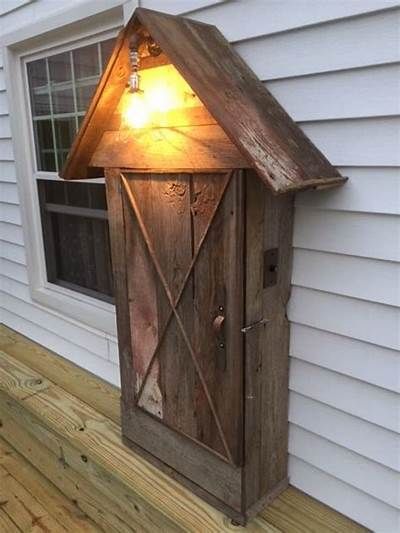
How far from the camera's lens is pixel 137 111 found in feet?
4.90

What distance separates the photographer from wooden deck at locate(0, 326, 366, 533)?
1.63m

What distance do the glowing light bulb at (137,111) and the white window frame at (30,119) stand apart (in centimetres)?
70

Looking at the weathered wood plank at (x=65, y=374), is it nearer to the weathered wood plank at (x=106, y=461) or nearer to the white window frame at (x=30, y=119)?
the weathered wood plank at (x=106, y=461)

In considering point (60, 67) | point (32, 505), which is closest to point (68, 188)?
point (60, 67)

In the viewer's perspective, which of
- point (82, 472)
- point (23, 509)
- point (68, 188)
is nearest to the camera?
point (82, 472)

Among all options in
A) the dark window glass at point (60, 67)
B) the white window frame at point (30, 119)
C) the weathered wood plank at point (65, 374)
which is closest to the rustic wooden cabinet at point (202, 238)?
the weathered wood plank at point (65, 374)

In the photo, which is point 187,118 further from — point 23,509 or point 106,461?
point 23,509

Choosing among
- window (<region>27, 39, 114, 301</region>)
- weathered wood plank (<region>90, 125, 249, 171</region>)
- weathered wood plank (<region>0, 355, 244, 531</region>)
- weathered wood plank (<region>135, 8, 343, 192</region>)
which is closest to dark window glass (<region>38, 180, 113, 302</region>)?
window (<region>27, 39, 114, 301</region>)

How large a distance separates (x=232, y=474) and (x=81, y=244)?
1.63m

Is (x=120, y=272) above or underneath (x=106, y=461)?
above

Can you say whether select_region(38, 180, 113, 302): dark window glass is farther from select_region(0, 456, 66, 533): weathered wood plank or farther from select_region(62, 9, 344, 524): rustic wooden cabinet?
select_region(0, 456, 66, 533): weathered wood plank

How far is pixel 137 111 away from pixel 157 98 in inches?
3.2

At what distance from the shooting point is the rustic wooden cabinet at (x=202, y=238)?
1.28m

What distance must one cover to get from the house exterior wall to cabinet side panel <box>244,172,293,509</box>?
50 mm
